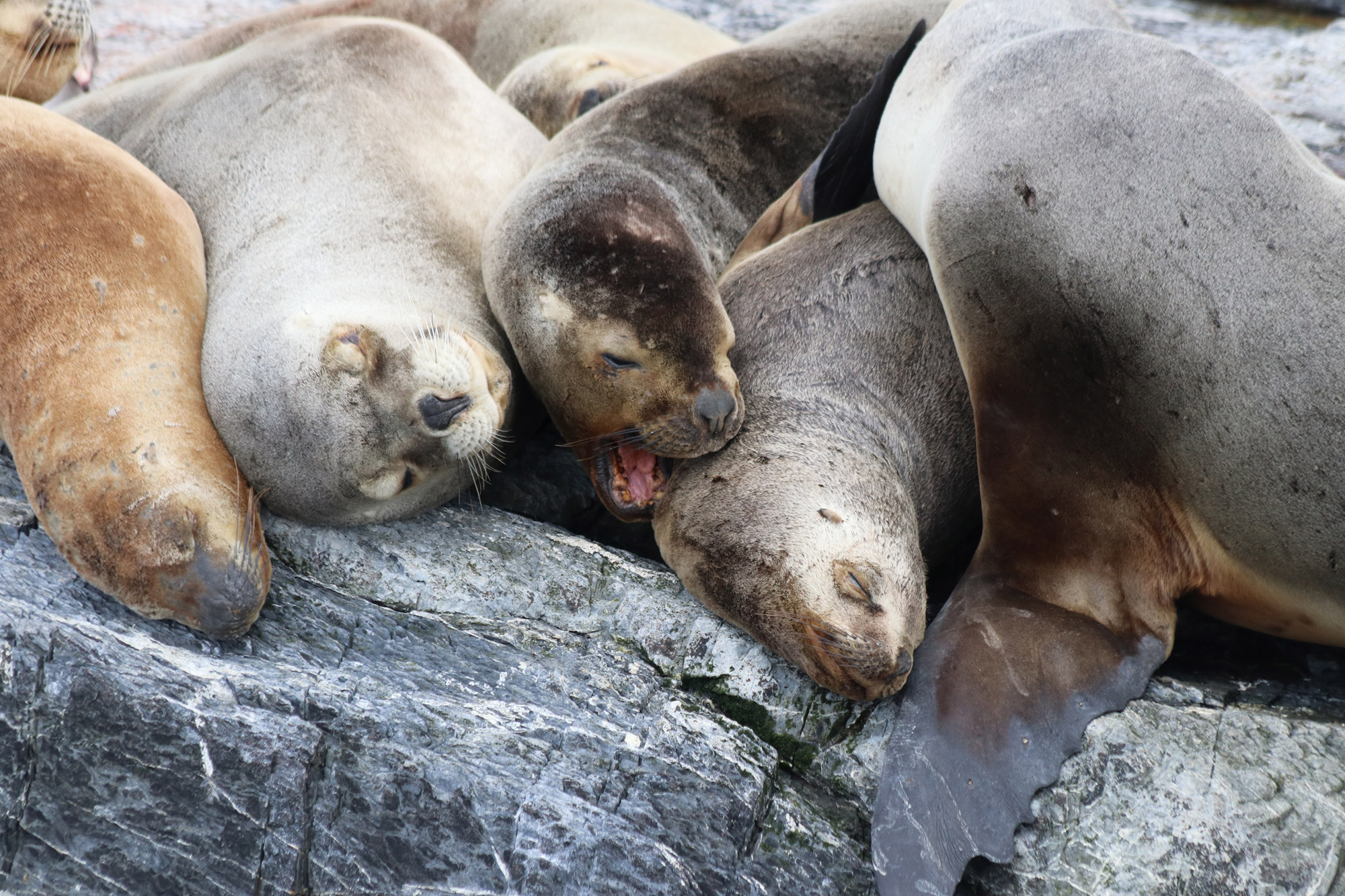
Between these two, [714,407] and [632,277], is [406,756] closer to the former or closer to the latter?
[714,407]

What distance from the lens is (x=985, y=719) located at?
3.16 meters

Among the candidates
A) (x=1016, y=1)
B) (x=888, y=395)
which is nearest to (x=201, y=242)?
(x=888, y=395)

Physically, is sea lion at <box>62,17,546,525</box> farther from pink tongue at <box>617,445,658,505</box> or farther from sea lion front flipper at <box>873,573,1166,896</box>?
sea lion front flipper at <box>873,573,1166,896</box>

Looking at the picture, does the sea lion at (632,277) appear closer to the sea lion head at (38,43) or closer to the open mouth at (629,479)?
the open mouth at (629,479)

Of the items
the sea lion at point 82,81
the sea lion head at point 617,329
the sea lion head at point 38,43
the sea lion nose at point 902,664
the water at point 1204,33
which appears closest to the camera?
the sea lion nose at point 902,664

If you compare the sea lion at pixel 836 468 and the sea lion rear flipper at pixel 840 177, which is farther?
the sea lion rear flipper at pixel 840 177

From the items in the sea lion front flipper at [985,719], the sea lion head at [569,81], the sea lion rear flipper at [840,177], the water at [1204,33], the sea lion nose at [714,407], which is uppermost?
the sea lion rear flipper at [840,177]

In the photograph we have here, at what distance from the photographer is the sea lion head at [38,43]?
4809mm

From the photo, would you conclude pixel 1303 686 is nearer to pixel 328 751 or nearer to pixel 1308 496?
pixel 1308 496

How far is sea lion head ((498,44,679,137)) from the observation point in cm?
539

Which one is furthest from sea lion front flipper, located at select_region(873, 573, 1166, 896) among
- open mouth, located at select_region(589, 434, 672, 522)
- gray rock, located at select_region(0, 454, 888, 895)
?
open mouth, located at select_region(589, 434, 672, 522)

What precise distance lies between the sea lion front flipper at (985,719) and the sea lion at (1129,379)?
0.03 feet

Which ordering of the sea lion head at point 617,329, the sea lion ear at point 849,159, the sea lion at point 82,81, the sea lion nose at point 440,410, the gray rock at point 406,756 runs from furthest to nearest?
the sea lion at point 82,81 < the sea lion ear at point 849,159 < the sea lion head at point 617,329 < the sea lion nose at point 440,410 < the gray rock at point 406,756

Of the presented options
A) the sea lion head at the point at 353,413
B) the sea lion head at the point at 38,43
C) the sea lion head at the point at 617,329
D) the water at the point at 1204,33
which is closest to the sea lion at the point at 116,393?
the sea lion head at the point at 353,413
